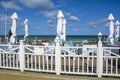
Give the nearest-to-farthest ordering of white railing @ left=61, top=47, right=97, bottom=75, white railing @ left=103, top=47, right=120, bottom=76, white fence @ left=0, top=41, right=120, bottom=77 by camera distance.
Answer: white railing @ left=103, top=47, right=120, bottom=76
white fence @ left=0, top=41, right=120, bottom=77
white railing @ left=61, top=47, right=97, bottom=75

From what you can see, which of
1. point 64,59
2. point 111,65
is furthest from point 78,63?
point 111,65

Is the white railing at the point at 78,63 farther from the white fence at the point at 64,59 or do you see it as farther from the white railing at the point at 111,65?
the white railing at the point at 111,65

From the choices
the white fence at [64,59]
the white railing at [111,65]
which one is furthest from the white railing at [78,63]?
the white railing at [111,65]

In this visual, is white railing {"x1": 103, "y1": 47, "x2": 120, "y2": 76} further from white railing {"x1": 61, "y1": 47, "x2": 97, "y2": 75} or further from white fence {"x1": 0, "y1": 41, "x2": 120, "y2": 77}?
white railing {"x1": 61, "y1": 47, "x2": 97, "y2": 75}

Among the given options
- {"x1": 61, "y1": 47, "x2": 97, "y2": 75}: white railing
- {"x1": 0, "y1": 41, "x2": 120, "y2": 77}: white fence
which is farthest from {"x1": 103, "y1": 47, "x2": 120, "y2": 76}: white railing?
{"x1": 61, "y1": 47, "x2": 97, "y2": 75}: white railing

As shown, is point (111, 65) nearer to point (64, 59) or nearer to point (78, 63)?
point (78, 63)

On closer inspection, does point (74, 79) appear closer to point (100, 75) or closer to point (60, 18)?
point (100, 75)

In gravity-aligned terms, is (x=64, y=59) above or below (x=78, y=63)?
above

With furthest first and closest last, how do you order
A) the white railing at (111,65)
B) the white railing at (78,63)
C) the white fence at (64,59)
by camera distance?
1. the white railing at (78,63)
2. the white fence at (64,59)
3. the white railing at (111,65)

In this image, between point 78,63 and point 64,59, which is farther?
point 64,59

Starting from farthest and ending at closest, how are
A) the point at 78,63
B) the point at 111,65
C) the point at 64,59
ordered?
the point at 64,59 → the point at 78,63 → the point at 111,65

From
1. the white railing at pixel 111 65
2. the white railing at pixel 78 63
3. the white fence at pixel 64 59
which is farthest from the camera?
the white railing at pixel 78 63

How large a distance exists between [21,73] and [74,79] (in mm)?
2158

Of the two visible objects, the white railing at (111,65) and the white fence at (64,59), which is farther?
the white fence at (64,59)
